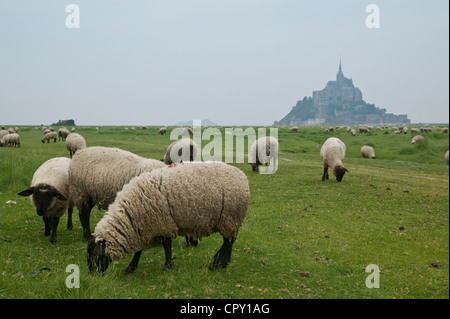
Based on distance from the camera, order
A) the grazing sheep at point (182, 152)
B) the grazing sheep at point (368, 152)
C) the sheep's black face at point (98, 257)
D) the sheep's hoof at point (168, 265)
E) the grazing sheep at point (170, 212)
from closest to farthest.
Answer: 1. the sheep's black face at point (98, 257)
2. the grazing sheep at point (170, 212)
3. the sheep's hoof at point (168, 265)
4. the grazing sheep at point (182, 152)
5. the grazing sheep at point (368, 152)

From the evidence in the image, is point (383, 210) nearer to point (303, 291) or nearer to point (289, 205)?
point (289, 205)

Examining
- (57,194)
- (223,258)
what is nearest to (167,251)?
(223,258)

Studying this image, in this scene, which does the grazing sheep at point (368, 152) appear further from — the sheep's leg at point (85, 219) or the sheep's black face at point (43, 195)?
the sheep's black face at point (43, 195)

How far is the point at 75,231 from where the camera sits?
32.9ft

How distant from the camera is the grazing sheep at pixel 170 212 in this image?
6.49m

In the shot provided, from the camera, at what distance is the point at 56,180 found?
31.4 feet

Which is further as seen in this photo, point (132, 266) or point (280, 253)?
point (280, 253)

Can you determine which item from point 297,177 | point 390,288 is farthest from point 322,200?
point 390,288

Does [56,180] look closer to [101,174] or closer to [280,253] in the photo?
[101,174]

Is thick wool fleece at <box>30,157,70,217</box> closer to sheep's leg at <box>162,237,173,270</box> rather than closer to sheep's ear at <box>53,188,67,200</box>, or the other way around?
sheep's ear at <box>53,188,67,200</box>

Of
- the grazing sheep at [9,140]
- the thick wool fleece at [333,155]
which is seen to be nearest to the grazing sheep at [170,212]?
the thick wool fleece at [333,155]

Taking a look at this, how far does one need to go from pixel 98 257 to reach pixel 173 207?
1714 mm

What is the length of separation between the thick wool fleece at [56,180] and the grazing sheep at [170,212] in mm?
3258
